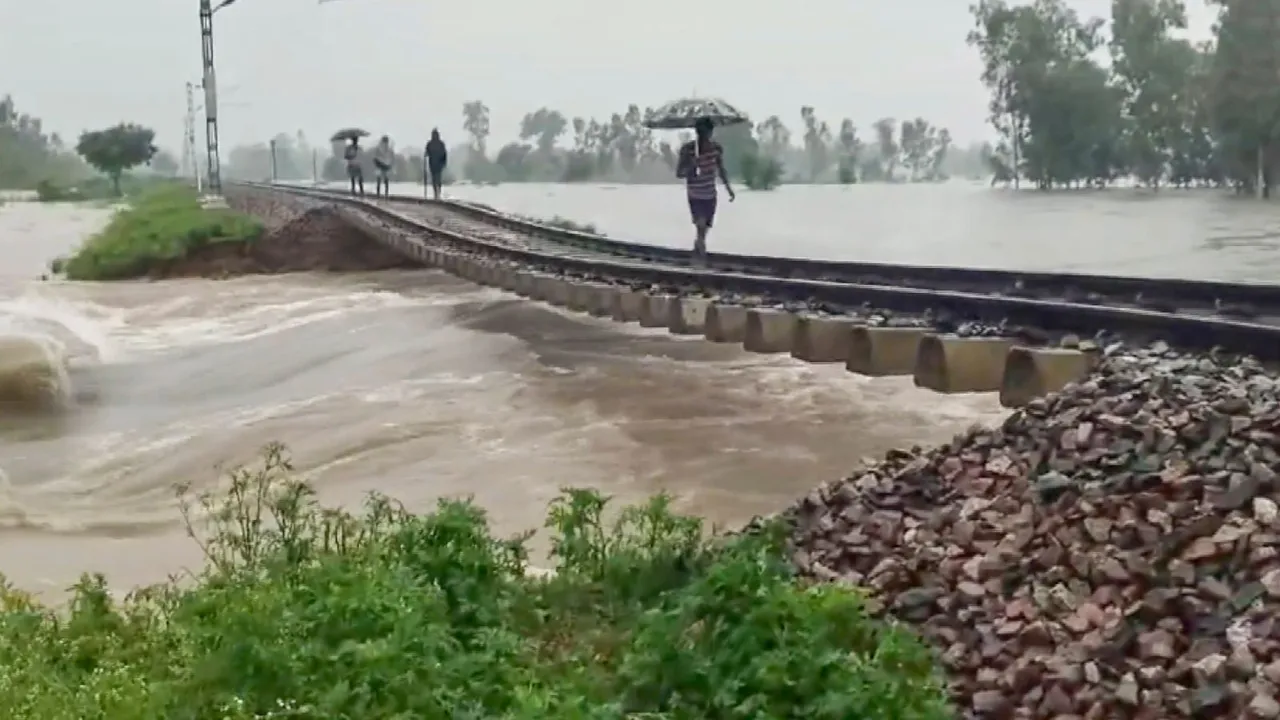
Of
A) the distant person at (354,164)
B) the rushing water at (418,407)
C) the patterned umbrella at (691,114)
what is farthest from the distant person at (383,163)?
the patterned umbrella at (691,114)

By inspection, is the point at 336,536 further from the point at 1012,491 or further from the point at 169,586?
the point at 1012,491

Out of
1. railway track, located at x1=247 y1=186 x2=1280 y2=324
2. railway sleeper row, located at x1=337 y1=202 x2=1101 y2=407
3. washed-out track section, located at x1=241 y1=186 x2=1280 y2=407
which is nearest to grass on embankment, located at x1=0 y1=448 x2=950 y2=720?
railway sleeper row, located at x1=337 y1=202 x2=1101 y2=407

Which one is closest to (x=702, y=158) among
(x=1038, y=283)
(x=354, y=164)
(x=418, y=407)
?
(x=418, y=407)

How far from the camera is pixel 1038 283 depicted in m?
11.5

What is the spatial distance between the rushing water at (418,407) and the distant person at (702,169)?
179cm

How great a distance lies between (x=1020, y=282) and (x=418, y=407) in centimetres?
605

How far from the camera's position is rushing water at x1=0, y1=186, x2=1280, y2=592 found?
10023mm

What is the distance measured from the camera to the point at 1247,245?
2481 cm

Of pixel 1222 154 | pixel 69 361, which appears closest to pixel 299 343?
pixel 69 361

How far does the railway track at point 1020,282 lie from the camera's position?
930 centimetres

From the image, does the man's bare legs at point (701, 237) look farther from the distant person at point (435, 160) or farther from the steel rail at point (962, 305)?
the distant person at point (435, 160)

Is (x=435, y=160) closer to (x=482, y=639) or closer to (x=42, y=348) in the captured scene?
(x=42, y=348)

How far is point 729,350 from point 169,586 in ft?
30.5

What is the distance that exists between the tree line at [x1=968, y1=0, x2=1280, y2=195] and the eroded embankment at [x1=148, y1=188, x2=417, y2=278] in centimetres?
2185
